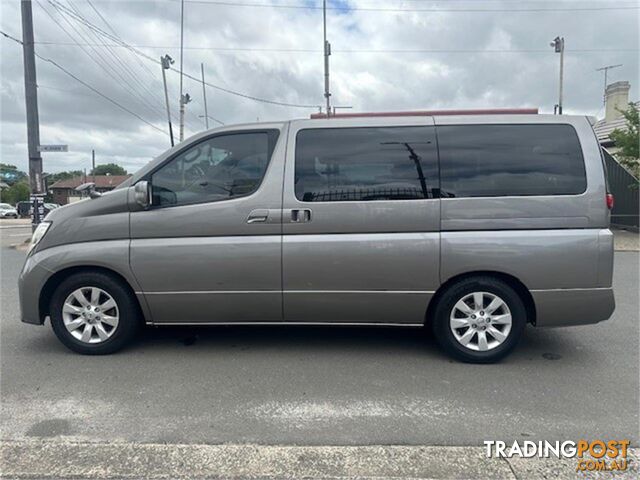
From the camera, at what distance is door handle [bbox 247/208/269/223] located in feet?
12.3

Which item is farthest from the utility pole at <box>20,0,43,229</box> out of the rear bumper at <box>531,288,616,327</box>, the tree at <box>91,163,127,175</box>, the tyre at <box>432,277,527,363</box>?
the tree at <box>91,163,127,175</box>

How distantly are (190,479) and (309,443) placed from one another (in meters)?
0.72

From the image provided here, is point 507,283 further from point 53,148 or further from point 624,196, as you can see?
point 624,196

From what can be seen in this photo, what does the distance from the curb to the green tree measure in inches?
2794

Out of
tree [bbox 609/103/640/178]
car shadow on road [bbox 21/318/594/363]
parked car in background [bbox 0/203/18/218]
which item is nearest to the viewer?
car shadow on road [bbox 21/318/594/363]

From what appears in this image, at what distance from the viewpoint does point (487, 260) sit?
3639 mm

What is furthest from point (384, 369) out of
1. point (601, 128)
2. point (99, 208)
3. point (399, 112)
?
point (601, 128)

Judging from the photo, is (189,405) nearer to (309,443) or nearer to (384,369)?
(309,443)

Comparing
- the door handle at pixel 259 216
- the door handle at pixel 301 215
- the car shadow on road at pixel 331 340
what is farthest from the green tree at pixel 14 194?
the door handle at pixel 301 215

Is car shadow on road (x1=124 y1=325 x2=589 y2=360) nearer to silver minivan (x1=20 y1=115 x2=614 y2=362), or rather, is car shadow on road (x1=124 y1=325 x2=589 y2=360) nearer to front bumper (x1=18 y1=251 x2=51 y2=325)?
silver minivan (x1=20 y1=115 x2=614 y2=362)

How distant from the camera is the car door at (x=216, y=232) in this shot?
3.76 m

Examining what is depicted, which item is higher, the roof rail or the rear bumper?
the roof rail

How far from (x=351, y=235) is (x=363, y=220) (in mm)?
165

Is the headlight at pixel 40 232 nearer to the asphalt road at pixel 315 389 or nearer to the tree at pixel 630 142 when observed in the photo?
the asphalt road at pixel 315 389
